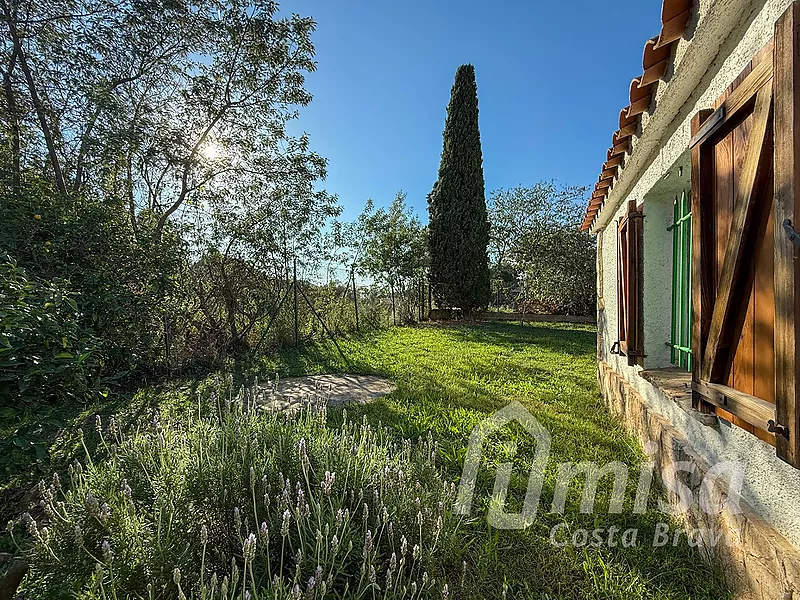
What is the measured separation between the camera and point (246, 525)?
4.36ft

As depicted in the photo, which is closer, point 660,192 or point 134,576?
point 134,576

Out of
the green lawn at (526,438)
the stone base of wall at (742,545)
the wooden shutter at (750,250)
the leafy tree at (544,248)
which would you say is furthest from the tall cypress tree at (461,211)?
the wooden shutter at (750,250)

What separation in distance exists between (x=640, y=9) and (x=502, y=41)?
7.74ft

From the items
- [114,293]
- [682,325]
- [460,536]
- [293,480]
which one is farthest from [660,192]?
Result: [114,293]

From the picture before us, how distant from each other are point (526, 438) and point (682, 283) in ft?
5.43

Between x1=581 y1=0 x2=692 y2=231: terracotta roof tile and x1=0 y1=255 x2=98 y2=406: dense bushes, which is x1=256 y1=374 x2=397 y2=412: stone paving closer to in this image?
x1=0 y1=255 x2=98 y2=406: dense bushes

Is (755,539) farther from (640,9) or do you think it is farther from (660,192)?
(640,9)

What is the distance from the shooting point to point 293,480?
182cm

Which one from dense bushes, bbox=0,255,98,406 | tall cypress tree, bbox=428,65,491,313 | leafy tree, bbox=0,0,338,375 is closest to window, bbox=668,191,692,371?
dense bushes, bbox=0,255,98,406

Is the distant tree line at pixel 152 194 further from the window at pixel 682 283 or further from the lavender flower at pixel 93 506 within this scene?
the window at pixel 682 283

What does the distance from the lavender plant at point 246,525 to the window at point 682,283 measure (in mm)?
2043

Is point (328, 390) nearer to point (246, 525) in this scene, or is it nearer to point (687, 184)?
point (246, 525)

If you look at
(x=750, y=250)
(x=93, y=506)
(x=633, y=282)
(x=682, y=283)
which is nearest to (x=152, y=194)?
(x=93, y=506)

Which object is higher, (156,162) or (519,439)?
(156,162)
